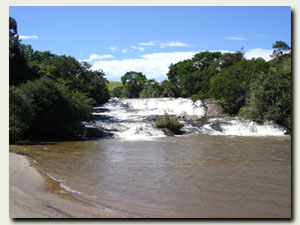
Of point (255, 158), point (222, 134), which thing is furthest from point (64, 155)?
point (222, 134)

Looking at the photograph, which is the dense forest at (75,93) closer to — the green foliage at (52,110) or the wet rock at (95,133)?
the green foliage at (52,110)

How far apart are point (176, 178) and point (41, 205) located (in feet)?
15.5

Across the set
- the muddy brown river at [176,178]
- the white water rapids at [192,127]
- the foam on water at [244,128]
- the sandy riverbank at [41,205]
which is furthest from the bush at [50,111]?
the sandy riverbank at [41,205]

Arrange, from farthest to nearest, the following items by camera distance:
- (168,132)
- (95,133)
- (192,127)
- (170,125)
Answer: (192,127) < (170,125) < (168,132) < (95,133)

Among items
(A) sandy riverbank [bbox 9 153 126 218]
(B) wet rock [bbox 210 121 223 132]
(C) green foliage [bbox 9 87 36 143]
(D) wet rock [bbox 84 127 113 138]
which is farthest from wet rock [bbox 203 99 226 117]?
(A) sandy riverbank [bbox 9 153 126 218]

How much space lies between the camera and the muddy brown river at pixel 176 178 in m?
7.48

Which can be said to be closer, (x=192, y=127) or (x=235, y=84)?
(x=192, y=127)

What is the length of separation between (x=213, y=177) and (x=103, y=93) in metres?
35.5

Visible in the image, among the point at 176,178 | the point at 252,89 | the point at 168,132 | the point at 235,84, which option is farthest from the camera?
the point at 235,84

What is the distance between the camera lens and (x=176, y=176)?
1068 cm

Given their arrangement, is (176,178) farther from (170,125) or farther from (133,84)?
(133,84)

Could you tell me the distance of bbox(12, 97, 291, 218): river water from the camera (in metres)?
7.52

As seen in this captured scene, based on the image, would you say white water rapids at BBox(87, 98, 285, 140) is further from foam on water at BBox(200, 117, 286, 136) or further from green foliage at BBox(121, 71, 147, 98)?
green foliage at BBox(121, 71, 147, 98)

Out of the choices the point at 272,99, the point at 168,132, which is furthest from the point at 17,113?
the point at 272,99
